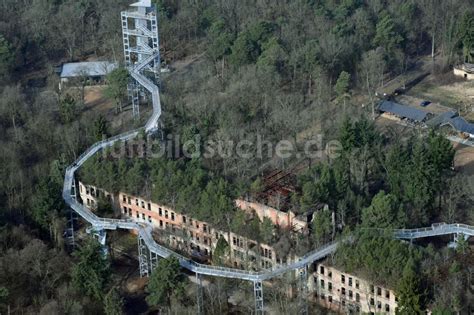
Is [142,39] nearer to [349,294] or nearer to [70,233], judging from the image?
[70,233]

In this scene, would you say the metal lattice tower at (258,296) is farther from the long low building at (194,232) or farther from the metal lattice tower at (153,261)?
the metal lattice tower at (153,261)

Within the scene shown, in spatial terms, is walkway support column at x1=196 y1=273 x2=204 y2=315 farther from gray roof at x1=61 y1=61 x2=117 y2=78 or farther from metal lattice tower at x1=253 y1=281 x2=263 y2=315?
gray roof at x1=61 y1=61 x2=117 y2=78

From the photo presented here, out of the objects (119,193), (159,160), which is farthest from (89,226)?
(159,160)

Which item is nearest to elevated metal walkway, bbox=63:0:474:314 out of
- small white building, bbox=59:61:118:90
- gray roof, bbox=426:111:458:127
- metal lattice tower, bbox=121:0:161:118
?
metal lattice tower, bbox=121:0:161:118

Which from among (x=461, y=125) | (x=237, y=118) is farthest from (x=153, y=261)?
(x=461, y=125)

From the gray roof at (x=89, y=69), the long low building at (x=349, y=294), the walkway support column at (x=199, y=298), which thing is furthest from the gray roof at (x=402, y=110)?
the walkway support column at (x=199, y=298)
